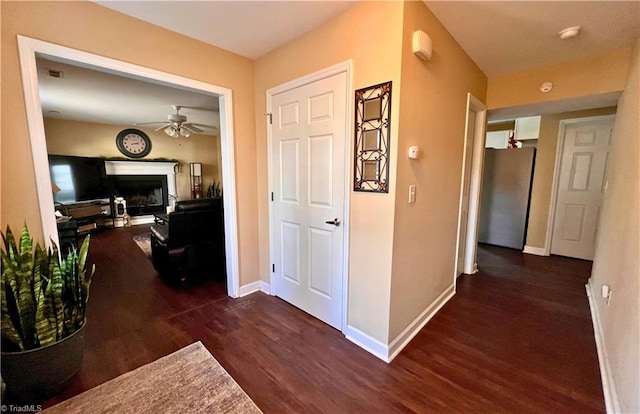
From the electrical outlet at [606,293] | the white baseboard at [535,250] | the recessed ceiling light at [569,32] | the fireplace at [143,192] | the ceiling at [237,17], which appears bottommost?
the white baseboard at [535,250]

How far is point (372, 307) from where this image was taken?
1837mm

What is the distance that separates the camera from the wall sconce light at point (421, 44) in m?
1.60

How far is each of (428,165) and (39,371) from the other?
2718mm

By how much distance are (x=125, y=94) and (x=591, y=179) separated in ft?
21.9

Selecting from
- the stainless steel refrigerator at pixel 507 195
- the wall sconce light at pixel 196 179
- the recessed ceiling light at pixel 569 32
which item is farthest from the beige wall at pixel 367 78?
the wall sconce light at pixel 196 179

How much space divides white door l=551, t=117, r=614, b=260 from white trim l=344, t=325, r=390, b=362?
3.90m

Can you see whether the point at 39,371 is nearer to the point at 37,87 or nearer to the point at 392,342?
the point at 37,87

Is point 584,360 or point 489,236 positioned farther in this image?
point 489,236

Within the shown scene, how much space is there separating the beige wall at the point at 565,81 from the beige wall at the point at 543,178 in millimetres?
1672

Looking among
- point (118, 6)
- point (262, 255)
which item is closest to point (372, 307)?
point (262, 255)

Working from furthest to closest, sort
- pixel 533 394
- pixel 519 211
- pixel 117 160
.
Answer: pixel 117 160 → pixel 519 211 → pixel 533 394

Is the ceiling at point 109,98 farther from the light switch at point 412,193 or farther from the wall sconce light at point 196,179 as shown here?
the light switch at point 412,193

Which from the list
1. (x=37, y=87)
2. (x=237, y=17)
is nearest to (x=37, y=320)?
(x=37, y=87)

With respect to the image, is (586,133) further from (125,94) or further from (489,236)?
→ (125,94)
